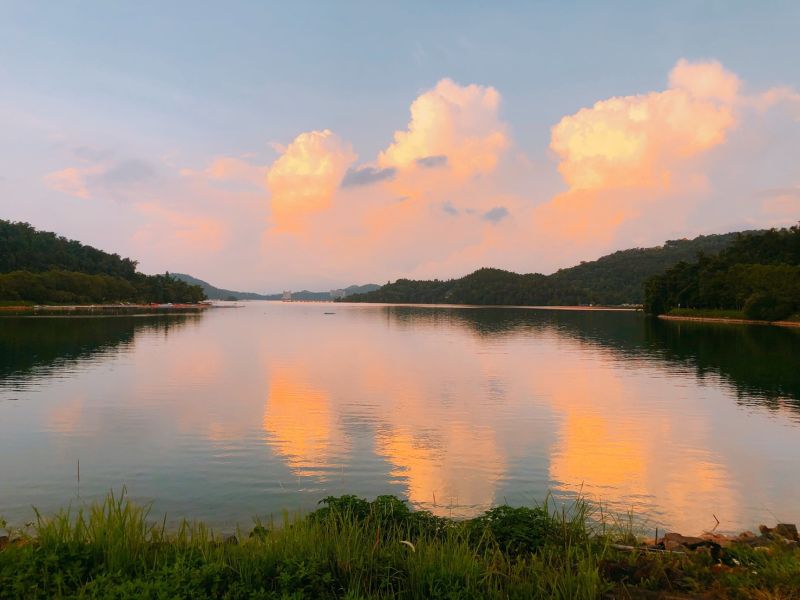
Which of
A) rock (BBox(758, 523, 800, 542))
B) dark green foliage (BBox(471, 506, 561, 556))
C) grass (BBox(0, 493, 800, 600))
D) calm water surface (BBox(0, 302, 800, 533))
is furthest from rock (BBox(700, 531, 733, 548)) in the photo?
dark green foliage (BBox(471, 506, 561, 556))

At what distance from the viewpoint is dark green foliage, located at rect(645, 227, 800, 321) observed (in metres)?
111

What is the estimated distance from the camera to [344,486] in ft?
56.4

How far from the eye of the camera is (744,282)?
122000 mm

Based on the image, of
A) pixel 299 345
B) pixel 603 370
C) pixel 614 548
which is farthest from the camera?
pixel 299 345

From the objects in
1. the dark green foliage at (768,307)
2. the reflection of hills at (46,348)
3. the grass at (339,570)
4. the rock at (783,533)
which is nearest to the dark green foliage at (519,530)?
the grass at (339,570)

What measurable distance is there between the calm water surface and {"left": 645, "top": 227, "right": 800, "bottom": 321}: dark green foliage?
69645 millimetres

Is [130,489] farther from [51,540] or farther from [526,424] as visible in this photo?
[526,424]

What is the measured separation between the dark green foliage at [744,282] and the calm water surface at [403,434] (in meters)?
69.6

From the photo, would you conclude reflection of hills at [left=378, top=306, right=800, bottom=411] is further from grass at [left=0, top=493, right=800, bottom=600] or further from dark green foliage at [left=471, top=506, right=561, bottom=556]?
grass at [left=0, top=493, right=800, bottom=600]

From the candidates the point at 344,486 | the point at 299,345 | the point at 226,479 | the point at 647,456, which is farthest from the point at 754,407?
the point at 299,345

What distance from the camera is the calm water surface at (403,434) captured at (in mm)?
16688

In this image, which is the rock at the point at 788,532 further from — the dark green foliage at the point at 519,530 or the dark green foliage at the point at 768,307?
the dark green foliage at the point at 768,307

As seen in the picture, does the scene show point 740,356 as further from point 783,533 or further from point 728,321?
point 728,321

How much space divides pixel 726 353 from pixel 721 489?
49.0 meters
